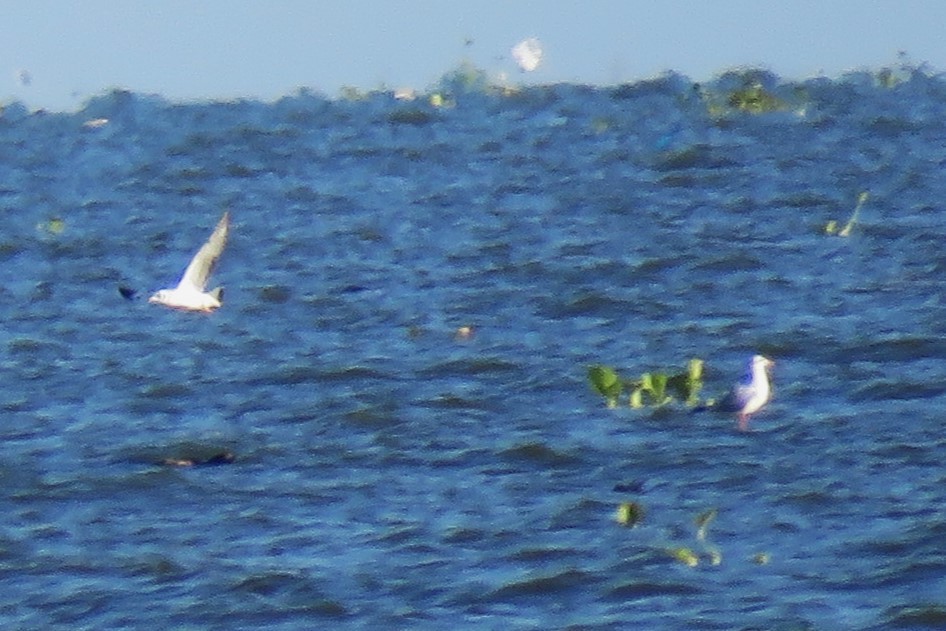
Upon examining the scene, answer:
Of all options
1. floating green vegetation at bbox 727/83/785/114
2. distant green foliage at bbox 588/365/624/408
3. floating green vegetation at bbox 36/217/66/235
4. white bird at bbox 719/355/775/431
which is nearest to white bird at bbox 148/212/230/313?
distant green foliage at bbox 588/365/624/408

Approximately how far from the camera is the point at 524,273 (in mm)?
12328

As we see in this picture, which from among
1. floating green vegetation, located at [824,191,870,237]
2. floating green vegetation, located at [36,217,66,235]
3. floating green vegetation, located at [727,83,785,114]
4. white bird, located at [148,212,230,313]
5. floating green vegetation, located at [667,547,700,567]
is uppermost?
floating green vegetation, located at [727,83,785,114]

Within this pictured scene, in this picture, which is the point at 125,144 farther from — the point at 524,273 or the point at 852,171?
the point at 524,273

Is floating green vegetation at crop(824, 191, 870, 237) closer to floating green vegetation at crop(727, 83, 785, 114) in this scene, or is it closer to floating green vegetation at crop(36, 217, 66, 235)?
floating green vegetation at crop(36, 217, 66, 235)

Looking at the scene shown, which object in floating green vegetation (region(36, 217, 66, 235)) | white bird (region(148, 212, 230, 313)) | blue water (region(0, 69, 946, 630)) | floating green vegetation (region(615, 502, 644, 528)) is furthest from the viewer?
floating green vegetation (region(36, 217, 66, 235))

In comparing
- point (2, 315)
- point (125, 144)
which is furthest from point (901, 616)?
point (125, 144)

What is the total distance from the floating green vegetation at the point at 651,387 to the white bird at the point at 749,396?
0.81 feet

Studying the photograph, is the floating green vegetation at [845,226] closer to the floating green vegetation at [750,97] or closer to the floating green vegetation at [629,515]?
the floating green vegetation at [750,97]

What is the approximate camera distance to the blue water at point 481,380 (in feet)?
22.0

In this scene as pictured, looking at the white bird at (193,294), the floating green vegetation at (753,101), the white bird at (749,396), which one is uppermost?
the floating green vegetation at (753,101)

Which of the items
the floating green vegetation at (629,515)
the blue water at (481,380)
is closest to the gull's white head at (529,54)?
the blue water at (481,380)

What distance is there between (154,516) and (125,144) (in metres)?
12.4

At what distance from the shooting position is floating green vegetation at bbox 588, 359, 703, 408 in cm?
888

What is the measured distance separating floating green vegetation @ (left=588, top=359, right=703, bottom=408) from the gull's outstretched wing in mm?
1655
